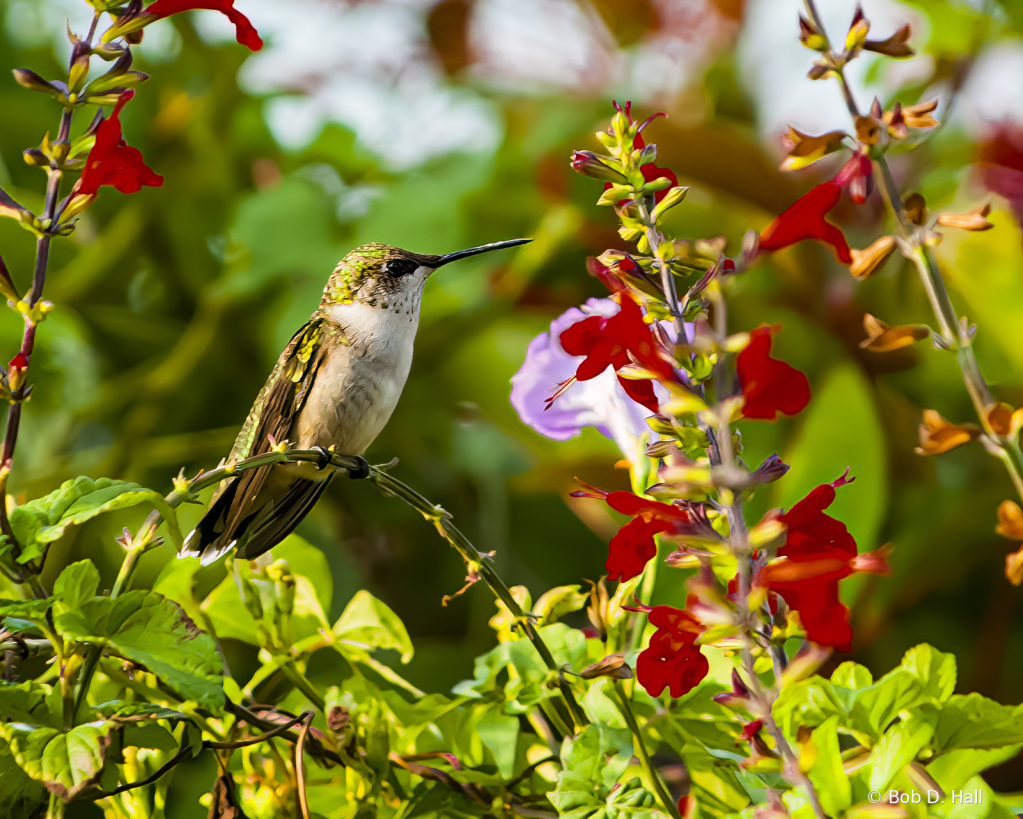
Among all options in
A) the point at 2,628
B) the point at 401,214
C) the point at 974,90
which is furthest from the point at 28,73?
the point at 974,90

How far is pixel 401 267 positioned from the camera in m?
0.45

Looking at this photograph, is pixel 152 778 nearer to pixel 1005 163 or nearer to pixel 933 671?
pixel 933 671

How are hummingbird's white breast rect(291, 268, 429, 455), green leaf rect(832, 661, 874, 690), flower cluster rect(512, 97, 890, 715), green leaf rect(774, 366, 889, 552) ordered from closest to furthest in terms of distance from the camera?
1. flower cluster rect(512, 97, 890, 715)
2. green leaf rect(832, 661, 874, 690)
3. hummingbird's white breast rect(291, 268, 429, 455)
4. green leaf rect(774, 366, 889, 552)

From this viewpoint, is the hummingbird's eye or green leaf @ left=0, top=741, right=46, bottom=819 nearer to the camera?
green leaf @ left=0, top=741, right=46, bottom=819

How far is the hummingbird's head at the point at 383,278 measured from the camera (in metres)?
0.44

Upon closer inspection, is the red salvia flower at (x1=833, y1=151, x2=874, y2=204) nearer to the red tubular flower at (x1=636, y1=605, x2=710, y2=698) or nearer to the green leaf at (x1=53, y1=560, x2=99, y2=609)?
the red tubular flower at (x1=636, y1=605, x2=710, y2=698)

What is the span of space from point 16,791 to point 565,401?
0.82 feet

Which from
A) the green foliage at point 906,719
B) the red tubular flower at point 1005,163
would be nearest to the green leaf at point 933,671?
the green foliage at point 906,719

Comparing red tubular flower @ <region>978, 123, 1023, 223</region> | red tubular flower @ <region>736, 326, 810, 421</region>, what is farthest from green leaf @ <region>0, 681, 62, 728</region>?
red tubular flower @ <region>978, 123, 1023, 223</region>

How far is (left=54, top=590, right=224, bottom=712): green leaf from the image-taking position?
0.22 meters

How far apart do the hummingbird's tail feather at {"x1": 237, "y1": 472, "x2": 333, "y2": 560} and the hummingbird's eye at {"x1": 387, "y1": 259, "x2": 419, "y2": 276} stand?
0.38 ft

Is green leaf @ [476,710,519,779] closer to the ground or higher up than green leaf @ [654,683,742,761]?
closer to the ground

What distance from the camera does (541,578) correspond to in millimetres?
674

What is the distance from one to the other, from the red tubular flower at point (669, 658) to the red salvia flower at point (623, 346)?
0.06 metres
